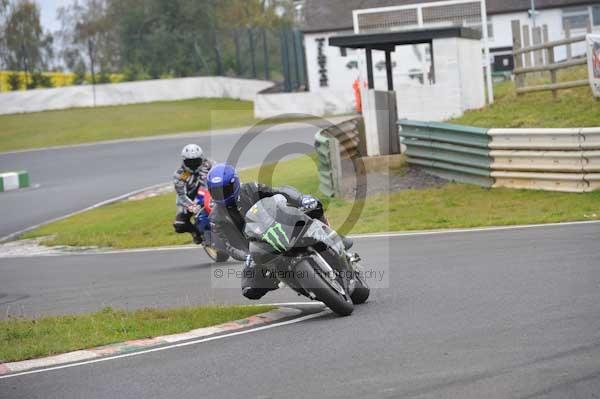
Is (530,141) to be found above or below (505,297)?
above

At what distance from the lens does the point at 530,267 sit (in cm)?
1046

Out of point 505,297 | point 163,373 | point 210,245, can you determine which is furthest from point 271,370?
point 210,245

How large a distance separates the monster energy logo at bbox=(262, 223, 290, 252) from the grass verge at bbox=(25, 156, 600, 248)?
273 inches

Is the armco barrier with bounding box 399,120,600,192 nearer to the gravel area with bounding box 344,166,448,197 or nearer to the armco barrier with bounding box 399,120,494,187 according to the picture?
the armco barrier with bounding box 399,120,494,187

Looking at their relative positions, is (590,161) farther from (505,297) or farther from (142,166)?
(142,166)

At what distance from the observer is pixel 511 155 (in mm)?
16938

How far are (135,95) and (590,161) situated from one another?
120 feet

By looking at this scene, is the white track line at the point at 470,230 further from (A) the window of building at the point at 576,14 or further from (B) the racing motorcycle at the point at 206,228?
(A) the window of building at the point at 576,14

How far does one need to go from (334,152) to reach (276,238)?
1036 cm

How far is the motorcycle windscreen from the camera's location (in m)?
8.56

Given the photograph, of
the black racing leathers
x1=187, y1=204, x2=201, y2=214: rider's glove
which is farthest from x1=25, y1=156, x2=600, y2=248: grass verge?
the black racing leathers

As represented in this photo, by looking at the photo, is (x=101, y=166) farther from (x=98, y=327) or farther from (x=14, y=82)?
(x=14, y=82)

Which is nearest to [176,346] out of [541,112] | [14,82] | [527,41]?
[541,112]

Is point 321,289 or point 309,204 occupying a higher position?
point 309,204
